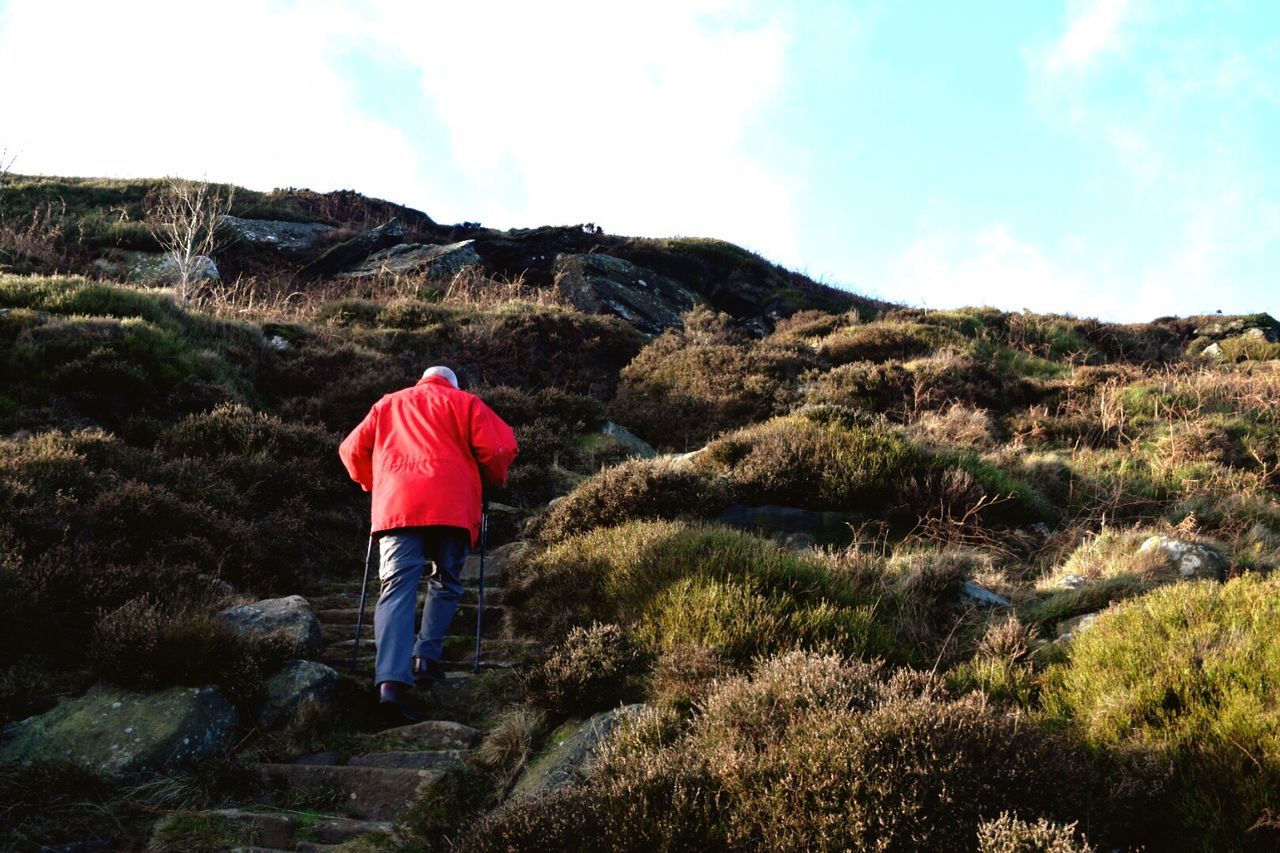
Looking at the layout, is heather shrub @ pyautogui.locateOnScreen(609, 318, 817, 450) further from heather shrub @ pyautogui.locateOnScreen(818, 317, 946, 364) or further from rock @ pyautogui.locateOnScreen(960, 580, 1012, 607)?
rock @ pyautogui.locateOnScreen(960, 580, 1012, 607)

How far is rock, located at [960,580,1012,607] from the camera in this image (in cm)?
609

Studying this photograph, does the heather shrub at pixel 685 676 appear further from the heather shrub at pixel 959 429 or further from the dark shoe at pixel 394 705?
the heather shrub at pixel 959 429

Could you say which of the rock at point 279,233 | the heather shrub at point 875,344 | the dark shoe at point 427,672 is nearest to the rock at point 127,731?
the dark shoe at point 427,672

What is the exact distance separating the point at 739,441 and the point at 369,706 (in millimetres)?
5238

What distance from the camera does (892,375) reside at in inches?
574

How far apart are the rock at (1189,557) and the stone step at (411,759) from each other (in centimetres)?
510

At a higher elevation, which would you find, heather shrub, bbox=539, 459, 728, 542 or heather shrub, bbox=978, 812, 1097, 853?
heather shrub, bbox=539, 459, 728, 542

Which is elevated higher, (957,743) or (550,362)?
(550,362)

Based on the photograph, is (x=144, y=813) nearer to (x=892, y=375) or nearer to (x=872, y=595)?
(x=872, y=595)

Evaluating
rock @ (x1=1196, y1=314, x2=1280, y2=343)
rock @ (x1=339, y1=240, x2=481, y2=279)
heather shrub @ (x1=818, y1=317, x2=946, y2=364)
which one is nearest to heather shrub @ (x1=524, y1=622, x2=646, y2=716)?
heather shrub @ (x1=818, y1=317, x2=946, y2=364)

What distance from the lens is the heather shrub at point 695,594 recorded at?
523 centimetres

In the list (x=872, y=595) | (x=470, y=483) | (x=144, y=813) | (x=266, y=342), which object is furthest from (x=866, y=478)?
(x=266, y=342)

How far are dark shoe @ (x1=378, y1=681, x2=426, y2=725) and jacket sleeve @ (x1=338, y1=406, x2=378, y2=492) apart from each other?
177 cm

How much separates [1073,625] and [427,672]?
421 cm
